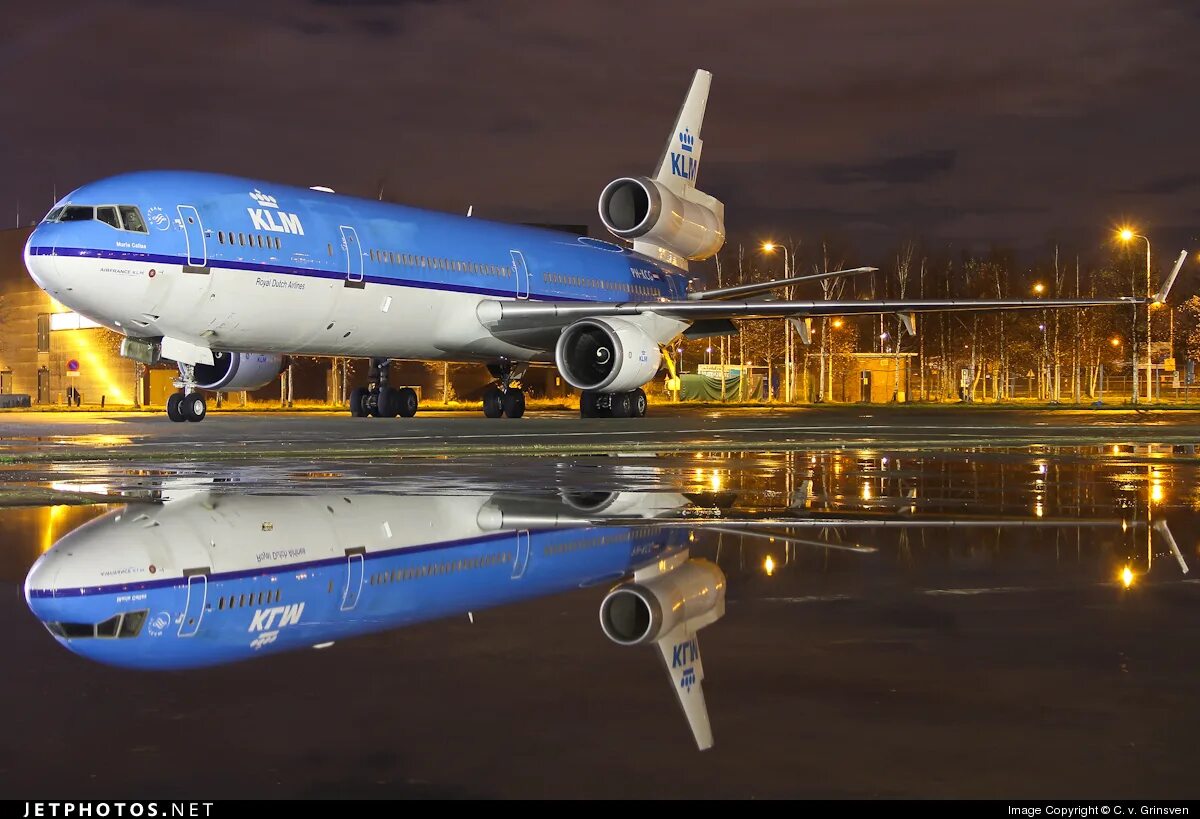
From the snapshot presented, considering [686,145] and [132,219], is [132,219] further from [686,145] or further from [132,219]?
[686,145]

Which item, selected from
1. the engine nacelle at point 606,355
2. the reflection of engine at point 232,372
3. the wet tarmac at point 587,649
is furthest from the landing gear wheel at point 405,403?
the wet tarmac at point 587,649

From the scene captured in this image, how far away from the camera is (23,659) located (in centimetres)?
504

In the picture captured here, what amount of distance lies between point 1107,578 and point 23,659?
17.1 feet

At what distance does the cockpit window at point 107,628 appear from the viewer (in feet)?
17.8

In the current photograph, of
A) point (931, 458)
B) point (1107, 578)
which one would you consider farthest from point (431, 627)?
point (931, 458)

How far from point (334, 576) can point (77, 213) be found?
57.6 ft

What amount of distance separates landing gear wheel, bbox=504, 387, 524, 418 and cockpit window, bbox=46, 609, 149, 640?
29473mm

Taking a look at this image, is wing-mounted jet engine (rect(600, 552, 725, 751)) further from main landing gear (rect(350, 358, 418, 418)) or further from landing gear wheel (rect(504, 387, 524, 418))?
landing gear wheel (rect(504, 387, 524, 418))

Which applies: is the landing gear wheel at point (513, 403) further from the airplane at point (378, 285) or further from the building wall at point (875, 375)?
the building wall at point (875, 375)

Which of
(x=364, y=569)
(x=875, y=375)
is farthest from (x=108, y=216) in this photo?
(x=875, y=375)

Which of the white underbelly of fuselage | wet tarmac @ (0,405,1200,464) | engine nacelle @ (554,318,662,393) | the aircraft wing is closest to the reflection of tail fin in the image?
wet tarmac @ (0,405,1200,464)

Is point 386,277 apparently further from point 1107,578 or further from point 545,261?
point 1107,578

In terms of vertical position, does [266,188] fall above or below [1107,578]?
above

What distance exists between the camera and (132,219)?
22422 millimetres
